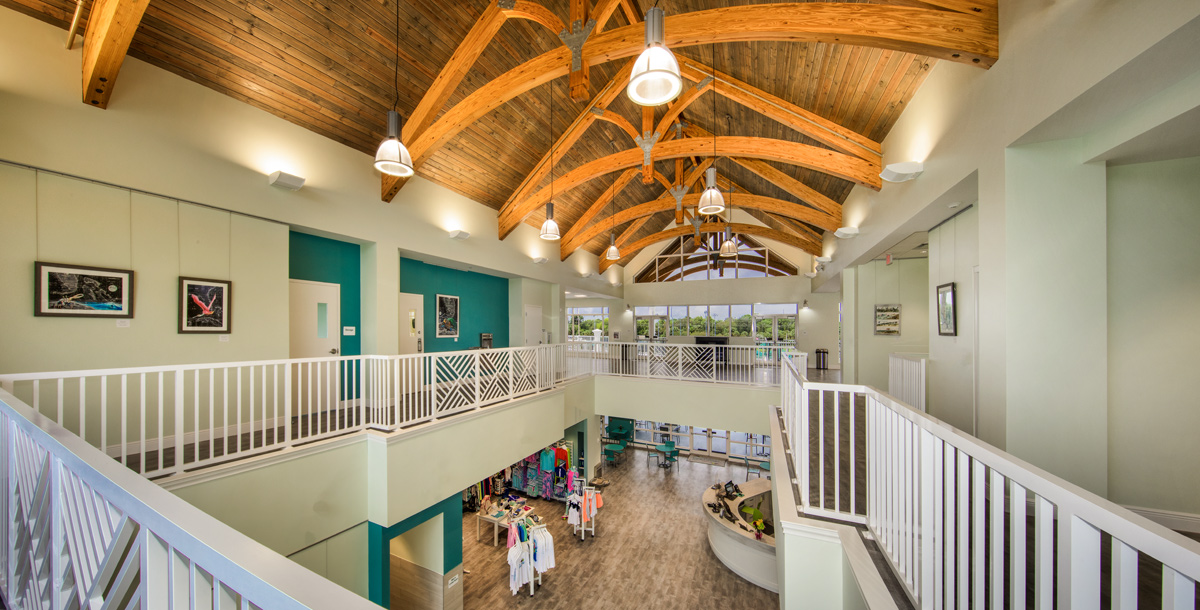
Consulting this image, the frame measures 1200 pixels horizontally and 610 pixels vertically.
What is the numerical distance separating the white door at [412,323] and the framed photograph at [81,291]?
3.49 meters

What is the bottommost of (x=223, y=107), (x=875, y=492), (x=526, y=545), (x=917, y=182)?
(x=526, y=545)

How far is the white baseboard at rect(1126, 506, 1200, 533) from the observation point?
275 centimetres

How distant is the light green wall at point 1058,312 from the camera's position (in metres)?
2.76

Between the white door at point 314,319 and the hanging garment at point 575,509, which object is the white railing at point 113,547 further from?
the hanging garment at point 575,509

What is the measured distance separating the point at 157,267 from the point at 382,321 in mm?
2500

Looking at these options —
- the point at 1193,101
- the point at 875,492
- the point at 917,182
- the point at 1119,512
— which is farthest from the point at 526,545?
the point at 1193,101

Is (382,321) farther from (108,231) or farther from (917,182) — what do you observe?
(917,182)

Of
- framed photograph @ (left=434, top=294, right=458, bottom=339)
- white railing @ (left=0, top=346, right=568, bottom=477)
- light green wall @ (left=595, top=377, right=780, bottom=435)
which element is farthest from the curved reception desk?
framed photograph @ (left=434, top=294, right=458, bottom=339)

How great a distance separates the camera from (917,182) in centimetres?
457

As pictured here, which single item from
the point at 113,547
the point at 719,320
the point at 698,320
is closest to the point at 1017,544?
the point at 113,547

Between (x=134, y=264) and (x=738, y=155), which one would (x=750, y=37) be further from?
(x=134, y=264)

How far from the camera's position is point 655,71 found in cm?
267

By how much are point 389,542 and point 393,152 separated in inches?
189

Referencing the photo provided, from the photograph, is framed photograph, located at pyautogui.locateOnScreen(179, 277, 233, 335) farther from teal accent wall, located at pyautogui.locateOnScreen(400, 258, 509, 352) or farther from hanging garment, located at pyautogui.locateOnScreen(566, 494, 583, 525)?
hanging garment, located at pyautogui.locateOnScreen(566, 494, 583, 525)
